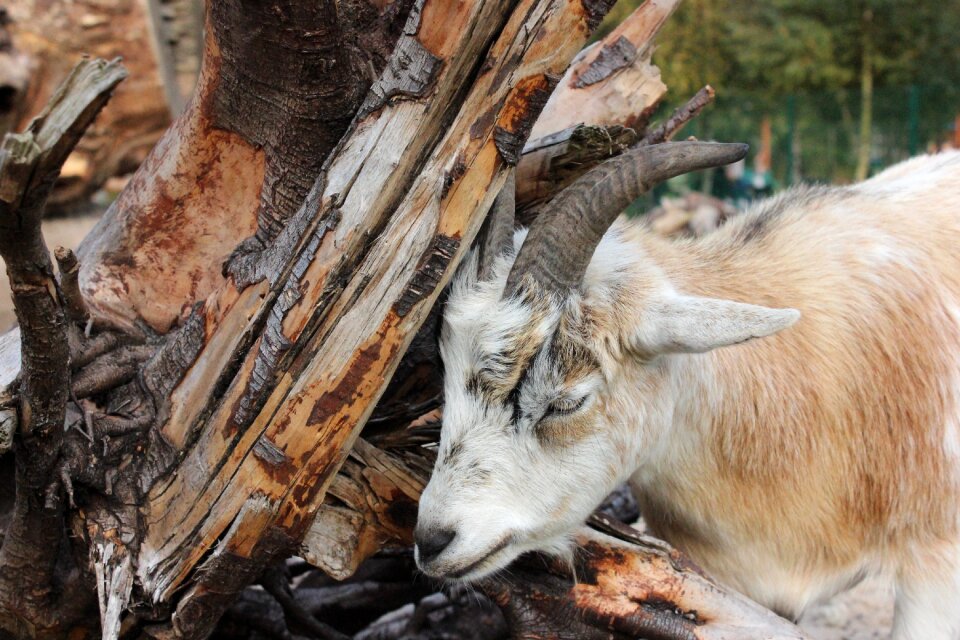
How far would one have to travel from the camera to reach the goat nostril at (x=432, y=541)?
9.30ft

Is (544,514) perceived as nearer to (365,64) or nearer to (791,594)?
(791,594)

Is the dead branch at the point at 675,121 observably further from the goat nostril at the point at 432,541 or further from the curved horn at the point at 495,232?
the goat nostril at the point at 432,541

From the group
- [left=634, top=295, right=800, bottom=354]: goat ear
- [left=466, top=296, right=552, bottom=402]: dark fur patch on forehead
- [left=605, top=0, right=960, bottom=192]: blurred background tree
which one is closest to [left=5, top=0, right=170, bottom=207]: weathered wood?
[left=466, top=296, right=552, bottom=402]: dark fur patch on forehead

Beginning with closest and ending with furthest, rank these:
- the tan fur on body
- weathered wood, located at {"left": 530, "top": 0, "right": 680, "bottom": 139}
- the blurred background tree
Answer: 1. the tan fur on body
2. weathered wood, located at {"left": 530, "top": 0, "right": 680, "bottom": 139}
3. the blurred background tree

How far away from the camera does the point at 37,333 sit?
2.42 metres

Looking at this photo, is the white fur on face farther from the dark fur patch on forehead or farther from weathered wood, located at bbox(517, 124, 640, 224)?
weathered wood, located at bbox(517, 124, 640, 224)

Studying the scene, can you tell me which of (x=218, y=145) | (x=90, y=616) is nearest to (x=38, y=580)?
(x=90, y=616)

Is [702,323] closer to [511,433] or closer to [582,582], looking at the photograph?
[511,433]

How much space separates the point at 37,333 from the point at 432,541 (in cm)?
126

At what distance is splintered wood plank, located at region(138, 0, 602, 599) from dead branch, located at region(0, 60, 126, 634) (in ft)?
1.68

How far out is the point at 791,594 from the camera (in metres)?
3.67

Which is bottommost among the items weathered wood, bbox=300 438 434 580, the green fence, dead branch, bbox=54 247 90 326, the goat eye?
weathered wood, bbox=300 438 434 580

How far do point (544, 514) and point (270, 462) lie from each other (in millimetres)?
925

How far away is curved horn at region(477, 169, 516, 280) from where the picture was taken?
315 centimetres
